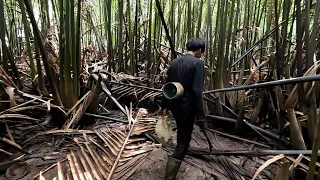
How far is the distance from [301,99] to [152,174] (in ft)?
3.04

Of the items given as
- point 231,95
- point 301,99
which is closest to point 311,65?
point 301,99

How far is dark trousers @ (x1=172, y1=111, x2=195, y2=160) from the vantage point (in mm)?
1813

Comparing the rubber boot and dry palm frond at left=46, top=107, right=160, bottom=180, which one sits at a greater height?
dry palm frond at left=46, top=107, right=160, bottom=180

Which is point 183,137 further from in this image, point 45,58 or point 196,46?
point 45,58

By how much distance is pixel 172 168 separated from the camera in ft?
5.79

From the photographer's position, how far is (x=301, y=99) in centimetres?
165

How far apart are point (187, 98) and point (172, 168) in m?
0.41

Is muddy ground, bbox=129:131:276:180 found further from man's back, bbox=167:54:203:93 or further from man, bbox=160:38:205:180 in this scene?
man's back, bbox=167:54:203:93

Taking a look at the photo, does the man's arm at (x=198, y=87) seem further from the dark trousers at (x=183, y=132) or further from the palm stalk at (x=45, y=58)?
the palm stalk at (x=45, y=58)

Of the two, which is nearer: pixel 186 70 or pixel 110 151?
pixel 186 70

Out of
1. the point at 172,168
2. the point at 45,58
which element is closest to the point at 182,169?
the point at 172,168

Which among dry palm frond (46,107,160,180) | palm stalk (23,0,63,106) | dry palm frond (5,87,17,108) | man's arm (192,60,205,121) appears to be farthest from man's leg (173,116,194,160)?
dry palm frond (5,87,17,108)

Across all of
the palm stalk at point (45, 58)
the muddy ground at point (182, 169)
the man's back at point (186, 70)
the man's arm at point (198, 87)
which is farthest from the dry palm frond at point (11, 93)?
the man's arm at point (198, 87)

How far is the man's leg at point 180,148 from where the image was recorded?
1.77 meters
